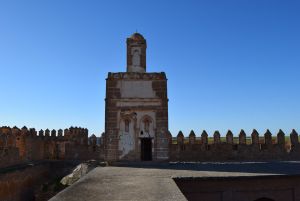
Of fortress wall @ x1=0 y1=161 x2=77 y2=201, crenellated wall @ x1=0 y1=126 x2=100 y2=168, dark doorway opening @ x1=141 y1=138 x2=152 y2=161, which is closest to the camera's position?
fortress wall @ x1=0 y1=161 x2=77 y2=201

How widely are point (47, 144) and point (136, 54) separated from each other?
1279 cm

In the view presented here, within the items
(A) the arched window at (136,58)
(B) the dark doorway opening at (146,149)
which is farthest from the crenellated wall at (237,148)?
(A) the arched window at (136,58)

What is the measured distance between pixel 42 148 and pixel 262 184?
1949cm

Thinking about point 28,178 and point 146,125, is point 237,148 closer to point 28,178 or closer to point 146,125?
point 146,125

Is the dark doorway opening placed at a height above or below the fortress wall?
above

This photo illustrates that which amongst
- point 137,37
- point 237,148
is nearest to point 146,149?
point 137,37

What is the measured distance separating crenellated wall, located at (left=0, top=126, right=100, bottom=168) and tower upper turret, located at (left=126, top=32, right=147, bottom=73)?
905 centimetres

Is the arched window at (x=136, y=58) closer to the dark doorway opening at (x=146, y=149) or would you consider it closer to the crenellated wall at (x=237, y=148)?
the dark doorway opening at (x=146, y=149)

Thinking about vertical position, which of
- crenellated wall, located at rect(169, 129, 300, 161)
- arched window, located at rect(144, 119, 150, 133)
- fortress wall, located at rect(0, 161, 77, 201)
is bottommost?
fortress wall, located at rect(0, 161, 77, 201)

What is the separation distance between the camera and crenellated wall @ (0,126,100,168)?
889 inches

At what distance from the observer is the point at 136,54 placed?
19031 millimetres

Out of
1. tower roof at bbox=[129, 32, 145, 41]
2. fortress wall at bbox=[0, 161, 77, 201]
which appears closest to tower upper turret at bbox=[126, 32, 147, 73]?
tower roof at bbox=[129, 32, 145, 41]

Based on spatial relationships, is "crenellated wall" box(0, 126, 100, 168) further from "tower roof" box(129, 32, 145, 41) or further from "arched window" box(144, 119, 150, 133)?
"tower roof" box(129, 32, 145, 41)

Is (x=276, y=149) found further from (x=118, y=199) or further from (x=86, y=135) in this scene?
(x=118, y=199)
